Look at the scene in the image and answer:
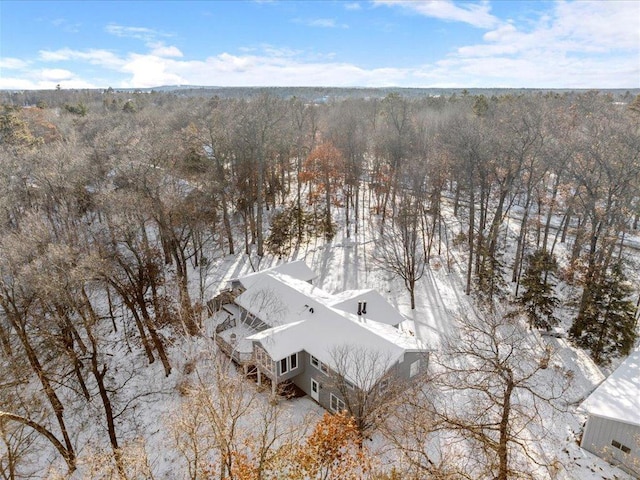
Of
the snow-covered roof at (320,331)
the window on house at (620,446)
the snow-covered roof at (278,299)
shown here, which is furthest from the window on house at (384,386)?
the window on house at (620,446)

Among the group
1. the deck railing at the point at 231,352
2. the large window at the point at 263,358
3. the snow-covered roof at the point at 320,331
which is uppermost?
the snow-covered roof at the point at 320,331

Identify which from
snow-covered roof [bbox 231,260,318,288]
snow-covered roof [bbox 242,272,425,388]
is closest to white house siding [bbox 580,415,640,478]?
snow-covered roof [bbox 242,272,425,388]

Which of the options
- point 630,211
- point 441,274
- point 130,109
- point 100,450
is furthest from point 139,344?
point 130,109

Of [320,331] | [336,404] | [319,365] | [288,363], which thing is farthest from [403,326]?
[288,363]

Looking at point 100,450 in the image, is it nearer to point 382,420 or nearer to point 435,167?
point 382,420

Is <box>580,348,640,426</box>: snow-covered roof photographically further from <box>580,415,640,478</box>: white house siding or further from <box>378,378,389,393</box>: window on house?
<box>378,378,389,393</box>: window on house

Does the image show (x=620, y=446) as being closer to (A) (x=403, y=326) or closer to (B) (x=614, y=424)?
(B) (x=614, y=424)

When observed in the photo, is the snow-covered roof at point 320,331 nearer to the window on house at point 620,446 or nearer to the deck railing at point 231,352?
the deck railing at point 231,352

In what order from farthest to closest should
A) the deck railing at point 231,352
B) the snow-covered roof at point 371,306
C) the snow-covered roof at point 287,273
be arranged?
1. the snow-covered roof at point 287,273
2. the snow-covered roof at point 371,306
3. the deck railing at point 231,352
